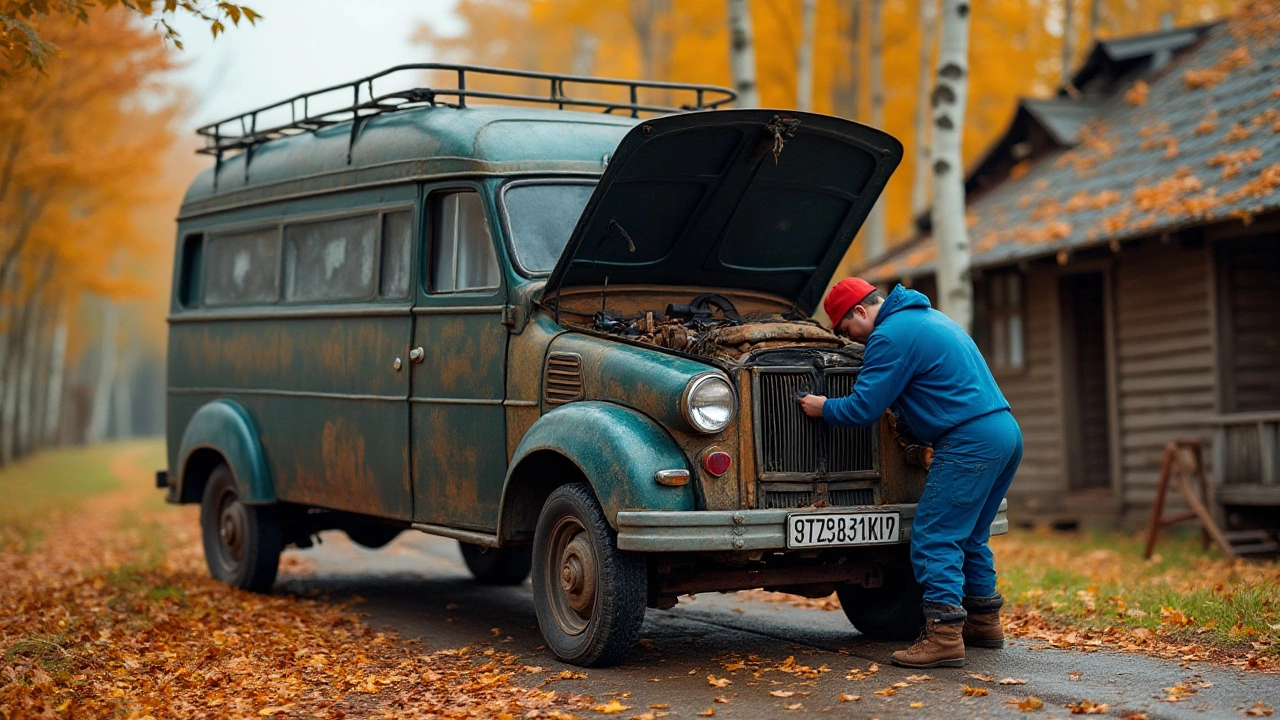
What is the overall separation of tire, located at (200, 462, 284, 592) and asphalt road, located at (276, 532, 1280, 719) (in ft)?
2.62

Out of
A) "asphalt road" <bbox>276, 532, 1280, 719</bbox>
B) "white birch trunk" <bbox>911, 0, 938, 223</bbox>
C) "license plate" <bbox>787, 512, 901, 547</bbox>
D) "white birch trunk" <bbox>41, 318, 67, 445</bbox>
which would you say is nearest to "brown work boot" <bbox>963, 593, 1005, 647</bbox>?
"asphalt road" <bbox>276, 532, 1280, 719</bbox>

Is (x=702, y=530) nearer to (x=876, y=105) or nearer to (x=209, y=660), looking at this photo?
(x=209, y=660)

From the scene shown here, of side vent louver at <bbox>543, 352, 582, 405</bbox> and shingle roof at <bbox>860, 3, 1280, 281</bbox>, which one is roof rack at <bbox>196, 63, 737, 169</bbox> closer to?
side vent louver at <bbox>543, 352, 582, 405</bbox>

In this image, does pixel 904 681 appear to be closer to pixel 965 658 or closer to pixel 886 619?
pixel 965 658

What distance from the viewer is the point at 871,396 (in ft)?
20.8

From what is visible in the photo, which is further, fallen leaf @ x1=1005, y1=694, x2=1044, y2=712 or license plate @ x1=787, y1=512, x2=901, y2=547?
license plate @ x1=787, y1=512, x2=901, y2=547

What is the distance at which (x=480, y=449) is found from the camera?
296 inches

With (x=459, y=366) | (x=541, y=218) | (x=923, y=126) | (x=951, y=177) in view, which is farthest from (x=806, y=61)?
(x=459, y=366)

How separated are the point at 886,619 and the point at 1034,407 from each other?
10332 millimetres

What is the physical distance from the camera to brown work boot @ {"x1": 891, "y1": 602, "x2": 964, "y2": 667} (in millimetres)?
6348

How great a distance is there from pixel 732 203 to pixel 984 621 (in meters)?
2.58

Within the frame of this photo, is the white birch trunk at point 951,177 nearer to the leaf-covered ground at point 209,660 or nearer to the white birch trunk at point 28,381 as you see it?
the leaf-covered ground at point 209,660

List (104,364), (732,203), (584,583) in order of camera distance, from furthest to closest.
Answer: (104,364), (732,203), (584,583)

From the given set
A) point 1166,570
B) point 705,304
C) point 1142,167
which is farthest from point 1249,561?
point 705,304
